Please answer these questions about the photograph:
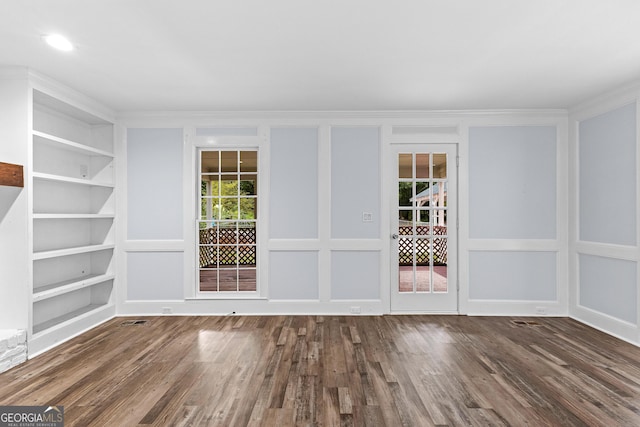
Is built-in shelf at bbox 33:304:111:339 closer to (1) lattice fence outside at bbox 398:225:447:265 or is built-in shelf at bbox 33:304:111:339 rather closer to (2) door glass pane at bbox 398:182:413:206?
(1) lattice fence outside at bbox 398:225:447:265

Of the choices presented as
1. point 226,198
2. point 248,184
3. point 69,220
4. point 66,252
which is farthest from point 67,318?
point 248,184

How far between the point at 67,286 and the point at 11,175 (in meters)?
1.29

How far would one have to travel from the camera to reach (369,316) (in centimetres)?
435

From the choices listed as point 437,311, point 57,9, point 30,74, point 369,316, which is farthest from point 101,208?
point 437,311

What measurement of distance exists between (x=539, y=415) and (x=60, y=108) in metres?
5.08

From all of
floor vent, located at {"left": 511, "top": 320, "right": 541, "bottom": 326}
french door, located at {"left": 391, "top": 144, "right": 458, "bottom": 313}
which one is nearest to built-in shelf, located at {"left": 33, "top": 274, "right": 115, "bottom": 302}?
french door, located at {"left": 391, "top": 144, "right": 458, "bottom": 313}

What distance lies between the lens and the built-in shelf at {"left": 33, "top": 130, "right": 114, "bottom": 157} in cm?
337

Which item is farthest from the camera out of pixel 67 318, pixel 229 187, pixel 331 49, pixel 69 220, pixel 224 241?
pixel 224 241

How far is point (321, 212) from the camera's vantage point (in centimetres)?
445

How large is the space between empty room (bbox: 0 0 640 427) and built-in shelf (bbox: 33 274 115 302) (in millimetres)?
43

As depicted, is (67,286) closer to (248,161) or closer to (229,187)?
(229,187)

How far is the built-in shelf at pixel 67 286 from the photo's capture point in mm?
3354

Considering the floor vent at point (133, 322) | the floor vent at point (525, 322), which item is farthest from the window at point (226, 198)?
the floor vent at point (525, 322)

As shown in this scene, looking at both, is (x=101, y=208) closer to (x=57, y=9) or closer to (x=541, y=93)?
(x=57, y=9)
